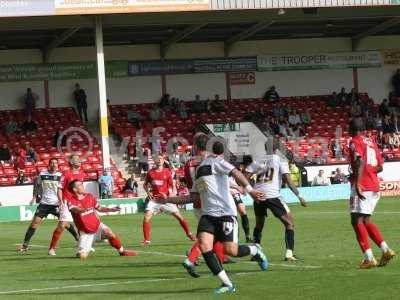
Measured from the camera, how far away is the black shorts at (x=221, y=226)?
1267cm

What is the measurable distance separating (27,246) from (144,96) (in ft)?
92.2

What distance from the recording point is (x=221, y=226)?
501 inches

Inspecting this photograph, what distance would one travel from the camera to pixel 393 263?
14.8 m

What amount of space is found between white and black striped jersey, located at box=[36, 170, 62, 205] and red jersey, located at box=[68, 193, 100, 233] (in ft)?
8.76

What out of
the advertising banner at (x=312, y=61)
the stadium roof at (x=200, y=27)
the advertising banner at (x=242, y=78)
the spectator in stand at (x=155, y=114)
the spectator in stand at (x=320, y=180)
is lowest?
the spectator in stand at (x=320, y=180)

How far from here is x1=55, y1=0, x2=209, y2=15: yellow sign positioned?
37.0 m

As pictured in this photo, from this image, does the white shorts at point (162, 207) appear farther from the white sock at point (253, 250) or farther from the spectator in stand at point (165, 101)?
the spectator in stand at point (165, 101)

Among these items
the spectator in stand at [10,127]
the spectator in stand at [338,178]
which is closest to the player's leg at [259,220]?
the spectator in stand at [338,178]

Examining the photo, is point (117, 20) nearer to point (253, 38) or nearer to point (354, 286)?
point (253, 38)

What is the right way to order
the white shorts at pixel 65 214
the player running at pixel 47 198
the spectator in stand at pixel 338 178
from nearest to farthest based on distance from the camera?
the white shorts at pixel 65 214 < the player running at pixel 47 198 < the spectator in stand at pixel 338 178

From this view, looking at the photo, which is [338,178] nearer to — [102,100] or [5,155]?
[102,100]

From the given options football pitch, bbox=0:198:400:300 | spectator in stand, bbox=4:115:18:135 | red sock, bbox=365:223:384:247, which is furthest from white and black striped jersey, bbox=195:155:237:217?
spectator in stand, bbox=4:115:18:135

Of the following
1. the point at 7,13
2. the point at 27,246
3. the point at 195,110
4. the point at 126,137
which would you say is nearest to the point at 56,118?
the point at 126,137

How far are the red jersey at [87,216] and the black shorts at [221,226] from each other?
6178 millimetres
